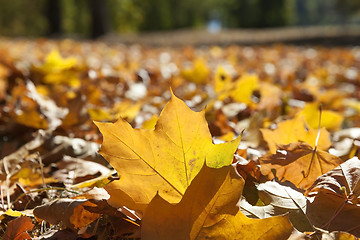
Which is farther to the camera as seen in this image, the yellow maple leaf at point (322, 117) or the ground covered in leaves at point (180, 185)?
the yellow maple leaf at point (322, 117)

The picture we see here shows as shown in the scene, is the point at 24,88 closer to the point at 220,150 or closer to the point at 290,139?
the point at 290,139

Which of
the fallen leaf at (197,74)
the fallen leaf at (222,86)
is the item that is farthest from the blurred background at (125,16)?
the fallen leaf at (222,86)

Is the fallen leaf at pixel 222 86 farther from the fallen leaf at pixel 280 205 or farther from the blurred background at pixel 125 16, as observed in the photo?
the blurred background at pixel 125 16

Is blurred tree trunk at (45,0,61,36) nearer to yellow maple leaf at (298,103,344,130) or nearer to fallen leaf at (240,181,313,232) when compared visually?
yellow maple leaf at (298,103,344,130)

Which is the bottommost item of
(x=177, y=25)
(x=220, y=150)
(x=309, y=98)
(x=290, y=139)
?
(x=177, y=25)

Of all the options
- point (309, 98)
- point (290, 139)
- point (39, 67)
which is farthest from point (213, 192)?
point (39, 67)

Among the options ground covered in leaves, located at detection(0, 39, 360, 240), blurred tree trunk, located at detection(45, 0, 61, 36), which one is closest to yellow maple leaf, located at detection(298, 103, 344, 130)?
ground covered in leaves, located at detection(0, 39, 360, 240)
